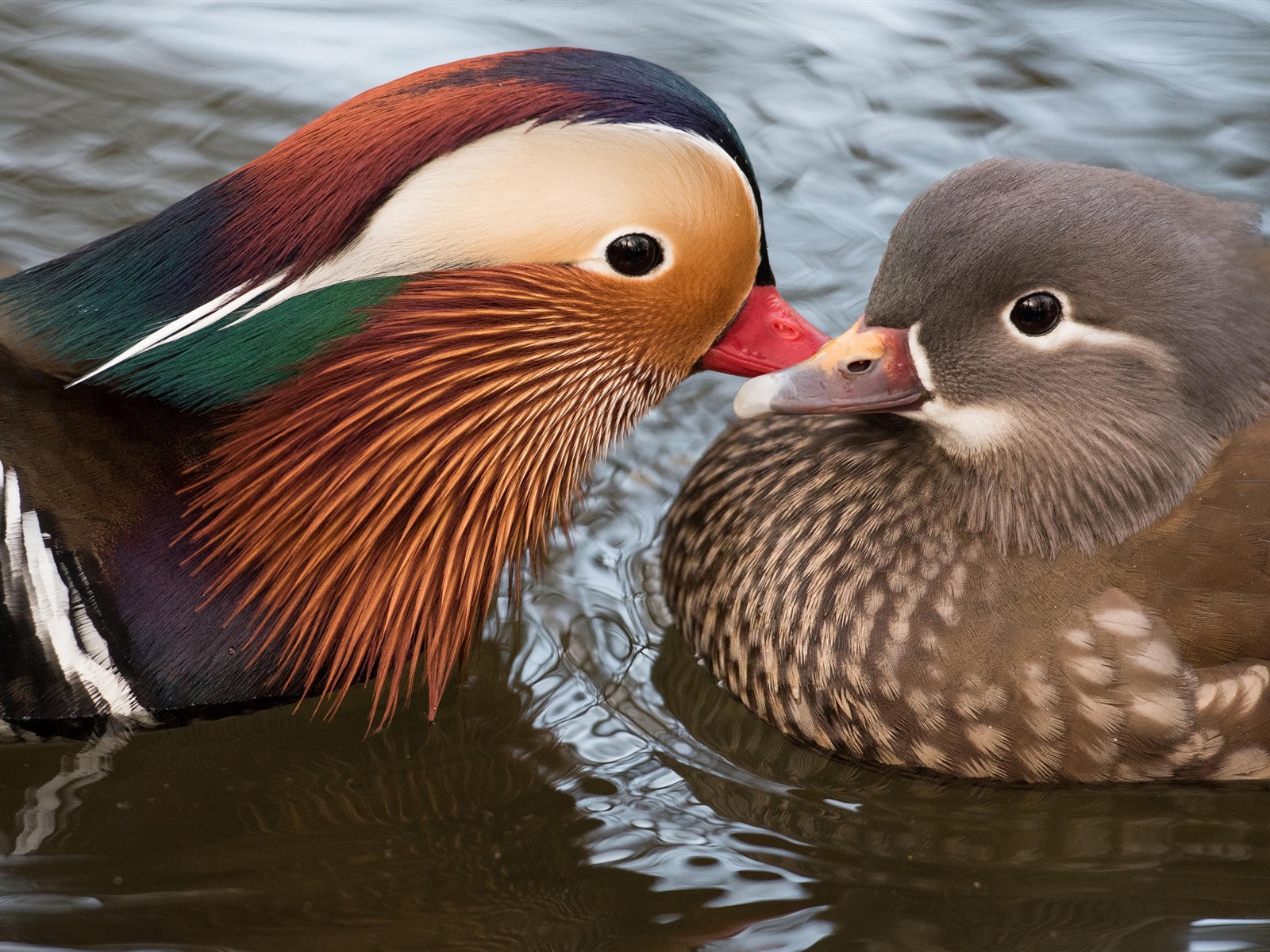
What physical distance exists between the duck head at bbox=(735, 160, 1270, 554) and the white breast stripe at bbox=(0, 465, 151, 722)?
1124 mm

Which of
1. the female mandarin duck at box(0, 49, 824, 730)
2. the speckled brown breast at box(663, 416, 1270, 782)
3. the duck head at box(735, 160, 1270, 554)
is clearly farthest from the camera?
the speckled brown breast at box(663, 416, 1270, 782)

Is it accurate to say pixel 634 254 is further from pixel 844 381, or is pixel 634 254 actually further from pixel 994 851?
pixel 994 851

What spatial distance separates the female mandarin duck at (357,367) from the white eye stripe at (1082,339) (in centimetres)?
34

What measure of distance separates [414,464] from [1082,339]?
3.56 feet

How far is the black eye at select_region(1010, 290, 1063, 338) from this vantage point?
244 centimetres

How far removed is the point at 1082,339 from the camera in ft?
8.15

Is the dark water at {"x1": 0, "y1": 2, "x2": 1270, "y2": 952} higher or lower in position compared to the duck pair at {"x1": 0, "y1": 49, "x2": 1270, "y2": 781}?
lower

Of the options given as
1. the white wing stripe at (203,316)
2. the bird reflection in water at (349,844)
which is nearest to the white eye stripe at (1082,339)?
the bird reflection in water at (349,844)

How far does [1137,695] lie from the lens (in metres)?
2.55

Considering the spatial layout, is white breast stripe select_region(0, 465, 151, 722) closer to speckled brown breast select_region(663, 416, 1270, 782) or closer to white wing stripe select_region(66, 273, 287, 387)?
Answer: white wing stripe select_region(66, 273, 287, 387)

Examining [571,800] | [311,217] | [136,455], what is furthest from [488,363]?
[571,800]

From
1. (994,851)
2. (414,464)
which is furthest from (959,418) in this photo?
(414,464)

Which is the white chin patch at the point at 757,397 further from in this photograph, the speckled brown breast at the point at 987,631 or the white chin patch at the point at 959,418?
the speckled brown breast at the point at 987,631

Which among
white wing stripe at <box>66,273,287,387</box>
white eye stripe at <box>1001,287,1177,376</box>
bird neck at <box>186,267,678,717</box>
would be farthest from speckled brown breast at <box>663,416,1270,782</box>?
white wing stripe at <box>66,273,287,387</box>
